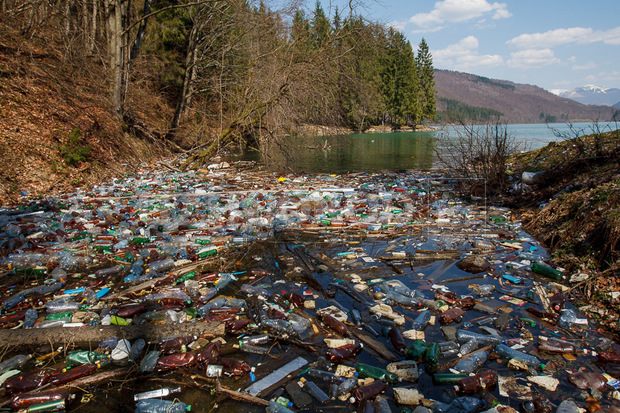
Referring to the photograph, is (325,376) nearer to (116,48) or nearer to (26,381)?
(26,381)

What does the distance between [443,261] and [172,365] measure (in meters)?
3.00

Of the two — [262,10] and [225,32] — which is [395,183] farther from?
[225,32]

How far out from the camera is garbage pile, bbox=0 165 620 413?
2.05 metres

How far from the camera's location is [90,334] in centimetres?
252

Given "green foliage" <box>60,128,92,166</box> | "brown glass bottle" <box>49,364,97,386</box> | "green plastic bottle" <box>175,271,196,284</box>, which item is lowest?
"brown glass bottle" <box>49,364,97,386</box>

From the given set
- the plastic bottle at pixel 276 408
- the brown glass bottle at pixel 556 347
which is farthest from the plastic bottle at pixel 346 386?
the brown glass bottle at pixel 556 347

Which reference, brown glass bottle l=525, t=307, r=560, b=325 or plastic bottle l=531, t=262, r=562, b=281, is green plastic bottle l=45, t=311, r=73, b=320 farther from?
plastic bottle l=531, t=262, r=562, b=281

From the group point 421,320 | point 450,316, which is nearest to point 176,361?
point 421,320

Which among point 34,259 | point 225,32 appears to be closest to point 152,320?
point 34,259

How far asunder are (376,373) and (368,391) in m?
0.17

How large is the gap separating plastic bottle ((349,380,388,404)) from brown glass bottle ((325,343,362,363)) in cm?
30

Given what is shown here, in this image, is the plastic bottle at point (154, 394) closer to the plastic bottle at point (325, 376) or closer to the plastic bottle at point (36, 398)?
the plastic bottle at point (36, 398)

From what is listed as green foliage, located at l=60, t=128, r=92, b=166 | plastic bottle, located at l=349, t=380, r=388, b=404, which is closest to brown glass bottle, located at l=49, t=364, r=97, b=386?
plastic bottle, located at l=349, t=380, r=388, b=404

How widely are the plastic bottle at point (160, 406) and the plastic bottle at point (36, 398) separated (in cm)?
44
